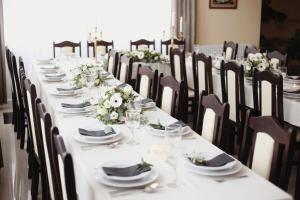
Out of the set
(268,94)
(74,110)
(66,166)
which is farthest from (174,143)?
(268,94)

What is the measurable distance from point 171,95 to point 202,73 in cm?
158

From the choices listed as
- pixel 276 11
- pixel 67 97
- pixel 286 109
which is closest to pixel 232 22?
pixel 276 11

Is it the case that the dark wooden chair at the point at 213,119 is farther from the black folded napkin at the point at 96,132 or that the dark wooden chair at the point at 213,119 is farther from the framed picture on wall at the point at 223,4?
the framed picture on wall at the point at 223,4

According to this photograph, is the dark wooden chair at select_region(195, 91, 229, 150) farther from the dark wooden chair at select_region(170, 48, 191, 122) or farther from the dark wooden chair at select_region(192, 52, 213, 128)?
the dark wooden chair at select_region(170, 48, 191, 122)

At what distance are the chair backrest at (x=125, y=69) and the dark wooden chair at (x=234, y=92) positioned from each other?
1.07m

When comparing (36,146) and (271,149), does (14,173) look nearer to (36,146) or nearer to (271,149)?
(36,146)

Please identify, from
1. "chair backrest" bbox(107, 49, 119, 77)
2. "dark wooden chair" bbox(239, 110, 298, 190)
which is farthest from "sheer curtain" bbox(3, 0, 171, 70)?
"dark wooden chair" bbox(239, 110, 298, 190)

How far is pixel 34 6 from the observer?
6914mm

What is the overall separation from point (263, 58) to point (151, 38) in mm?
3226

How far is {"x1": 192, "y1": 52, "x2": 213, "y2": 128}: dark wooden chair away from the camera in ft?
15.6

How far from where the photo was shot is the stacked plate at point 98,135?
2.48 meters

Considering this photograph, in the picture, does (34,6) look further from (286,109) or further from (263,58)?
(286,109)

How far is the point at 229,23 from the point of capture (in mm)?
8305

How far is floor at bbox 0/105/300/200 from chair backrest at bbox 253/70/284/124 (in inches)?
28.4
